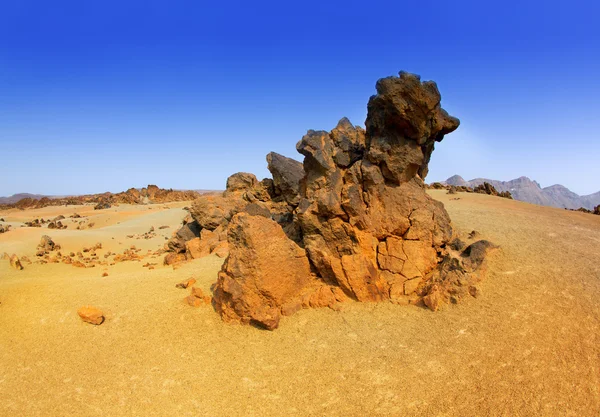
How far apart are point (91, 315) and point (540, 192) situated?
2930 inches

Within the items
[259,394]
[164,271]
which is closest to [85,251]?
[164,271]

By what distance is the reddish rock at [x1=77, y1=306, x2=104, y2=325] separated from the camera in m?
7.23

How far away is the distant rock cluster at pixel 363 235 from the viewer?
725 centimetres

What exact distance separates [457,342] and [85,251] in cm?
1434

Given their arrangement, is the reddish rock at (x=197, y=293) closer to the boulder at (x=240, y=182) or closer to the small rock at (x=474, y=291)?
the small rock at (x=474, y=291)

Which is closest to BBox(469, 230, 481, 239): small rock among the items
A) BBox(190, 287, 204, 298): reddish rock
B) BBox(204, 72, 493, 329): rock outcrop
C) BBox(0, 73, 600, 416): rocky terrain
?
BBox(0, 73, 600, 416): rocky terrain

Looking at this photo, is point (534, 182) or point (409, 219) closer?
point (409, 219)

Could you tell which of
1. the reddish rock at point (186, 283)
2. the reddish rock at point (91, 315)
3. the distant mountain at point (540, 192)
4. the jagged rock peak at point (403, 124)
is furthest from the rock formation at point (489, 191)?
the distant mountain at point (540, 192)

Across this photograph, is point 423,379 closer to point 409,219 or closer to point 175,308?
point 409,219

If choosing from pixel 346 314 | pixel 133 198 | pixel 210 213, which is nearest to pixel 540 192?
pixel 133 198

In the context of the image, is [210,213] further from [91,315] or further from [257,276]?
[257,276]

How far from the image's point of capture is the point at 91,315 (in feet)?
23.7

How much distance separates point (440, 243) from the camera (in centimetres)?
845

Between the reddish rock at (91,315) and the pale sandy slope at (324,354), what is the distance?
16 cm
